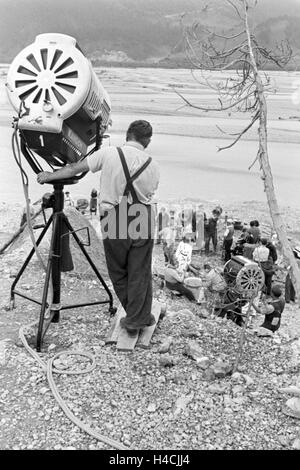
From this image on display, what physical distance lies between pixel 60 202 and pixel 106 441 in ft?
6.36

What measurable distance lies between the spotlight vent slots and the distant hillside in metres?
82.2

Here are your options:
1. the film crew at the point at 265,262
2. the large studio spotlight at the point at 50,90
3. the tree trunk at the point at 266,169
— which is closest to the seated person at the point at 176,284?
the film crew at the point at 265,262

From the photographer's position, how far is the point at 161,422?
11.1ft

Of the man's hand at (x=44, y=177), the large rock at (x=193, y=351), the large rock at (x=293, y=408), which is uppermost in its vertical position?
the man's hand at (x=44, y=177)

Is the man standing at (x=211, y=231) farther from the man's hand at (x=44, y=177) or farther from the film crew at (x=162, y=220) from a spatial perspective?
the man's hand at (x=44, y=177)

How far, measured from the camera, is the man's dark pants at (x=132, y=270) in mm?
3934

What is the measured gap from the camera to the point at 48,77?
3.69 metres

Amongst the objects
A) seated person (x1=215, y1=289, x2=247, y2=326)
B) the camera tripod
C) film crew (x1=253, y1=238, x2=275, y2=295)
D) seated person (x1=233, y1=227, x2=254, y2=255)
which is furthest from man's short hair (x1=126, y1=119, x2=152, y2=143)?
seated person (x1=233, y1=227, x2=254, y2=255)

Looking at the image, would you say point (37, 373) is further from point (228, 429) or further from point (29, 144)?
point (29, 144)

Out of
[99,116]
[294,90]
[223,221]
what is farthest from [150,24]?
[99,116]

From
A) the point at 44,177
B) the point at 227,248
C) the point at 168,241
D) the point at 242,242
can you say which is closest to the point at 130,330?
the point at 44,177

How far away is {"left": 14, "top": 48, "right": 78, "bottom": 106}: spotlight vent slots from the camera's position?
368 centimetres

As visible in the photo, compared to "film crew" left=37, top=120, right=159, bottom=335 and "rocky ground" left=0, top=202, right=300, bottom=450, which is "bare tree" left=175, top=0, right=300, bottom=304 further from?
"film crew" left=37, top=120, right=159, bottom=335

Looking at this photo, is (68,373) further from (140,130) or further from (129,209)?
(140,130)
